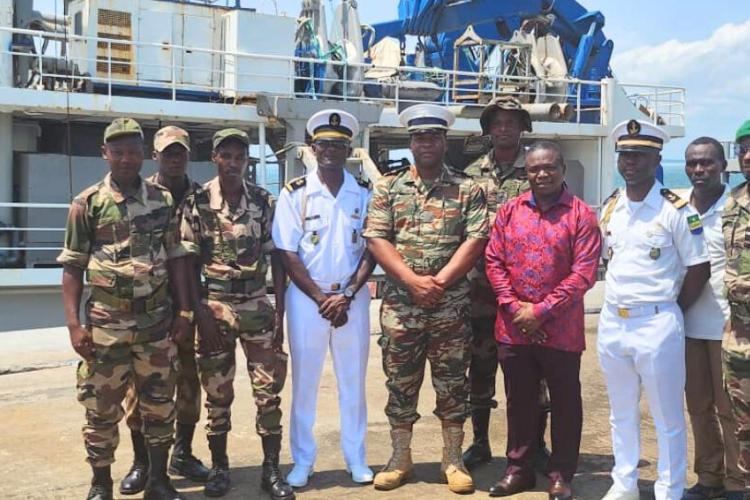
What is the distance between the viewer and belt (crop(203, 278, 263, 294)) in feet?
11.8

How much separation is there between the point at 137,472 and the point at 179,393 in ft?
1.35

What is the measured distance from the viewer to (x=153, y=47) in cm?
1030

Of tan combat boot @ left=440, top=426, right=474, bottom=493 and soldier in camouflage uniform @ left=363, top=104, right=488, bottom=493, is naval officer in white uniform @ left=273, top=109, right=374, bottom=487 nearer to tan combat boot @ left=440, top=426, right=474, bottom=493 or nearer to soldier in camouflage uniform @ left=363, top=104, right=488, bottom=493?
soldier in camouflage uniform @ left=363, top=104, right=488, bottom=493

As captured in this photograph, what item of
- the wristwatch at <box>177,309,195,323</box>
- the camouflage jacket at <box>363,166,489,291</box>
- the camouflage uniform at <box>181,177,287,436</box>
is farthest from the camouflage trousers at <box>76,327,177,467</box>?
the camouflage jacket at <box>363,166,489,291</box>

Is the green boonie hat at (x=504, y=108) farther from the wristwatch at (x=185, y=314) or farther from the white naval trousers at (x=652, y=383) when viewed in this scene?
the wristwatch at (x=185, y=314)

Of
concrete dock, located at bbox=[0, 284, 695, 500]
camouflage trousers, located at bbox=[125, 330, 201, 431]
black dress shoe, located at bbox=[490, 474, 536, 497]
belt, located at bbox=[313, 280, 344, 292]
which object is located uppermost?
belt, located at bbox=[313, 280, 344, 292]

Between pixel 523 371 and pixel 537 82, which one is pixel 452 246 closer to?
pixel 523 371

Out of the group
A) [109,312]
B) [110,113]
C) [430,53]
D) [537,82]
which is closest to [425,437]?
[109,312]

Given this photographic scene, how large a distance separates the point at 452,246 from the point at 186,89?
740 cm

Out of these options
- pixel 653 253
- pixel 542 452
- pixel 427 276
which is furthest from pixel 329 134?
pixel 542 452

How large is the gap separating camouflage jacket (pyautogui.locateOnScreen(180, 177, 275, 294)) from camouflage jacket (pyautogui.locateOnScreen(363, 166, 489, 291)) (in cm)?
54

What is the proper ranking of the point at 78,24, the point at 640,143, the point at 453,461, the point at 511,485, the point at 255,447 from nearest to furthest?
the point at 640,143
the point at 511,485
the point at 453,461
the point at 255,447
the point at 78,24

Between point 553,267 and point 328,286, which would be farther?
point 328,286

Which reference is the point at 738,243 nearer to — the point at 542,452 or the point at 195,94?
the point at 542,452
